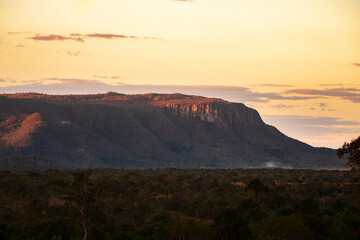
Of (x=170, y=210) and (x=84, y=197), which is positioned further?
(x=170, y=210)

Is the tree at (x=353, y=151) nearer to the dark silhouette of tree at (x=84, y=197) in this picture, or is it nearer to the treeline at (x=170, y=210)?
the treeline at (x=170, y=210)

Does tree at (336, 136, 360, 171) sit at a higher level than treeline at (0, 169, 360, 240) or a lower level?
higher

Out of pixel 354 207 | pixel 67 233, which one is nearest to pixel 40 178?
pixel 67 233

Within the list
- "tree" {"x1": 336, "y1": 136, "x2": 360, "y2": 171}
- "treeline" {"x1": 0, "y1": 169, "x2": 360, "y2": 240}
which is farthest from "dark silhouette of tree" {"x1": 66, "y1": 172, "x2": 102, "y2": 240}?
"tree" {"x1": 336, "y1": 136, "x2": 360, "y2": 171}

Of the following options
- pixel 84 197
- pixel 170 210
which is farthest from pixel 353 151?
pixel 170 210

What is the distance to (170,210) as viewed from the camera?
231 ft

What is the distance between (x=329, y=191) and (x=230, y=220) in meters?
31.0

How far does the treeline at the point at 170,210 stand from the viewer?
46406 mm

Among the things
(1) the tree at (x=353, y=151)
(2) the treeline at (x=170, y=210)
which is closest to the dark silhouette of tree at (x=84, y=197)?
(2) the treeline at (x=170, y=210)

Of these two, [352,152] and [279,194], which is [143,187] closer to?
[279,194]

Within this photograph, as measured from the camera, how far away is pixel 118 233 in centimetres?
4828

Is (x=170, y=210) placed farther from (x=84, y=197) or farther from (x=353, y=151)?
(x=353, y=151)

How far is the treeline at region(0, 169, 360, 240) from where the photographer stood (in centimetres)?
4641

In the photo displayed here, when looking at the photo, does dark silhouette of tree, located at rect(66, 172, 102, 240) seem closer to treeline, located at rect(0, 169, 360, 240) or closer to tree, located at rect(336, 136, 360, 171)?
treeline, located at rect(0, 169, 360, 240)
